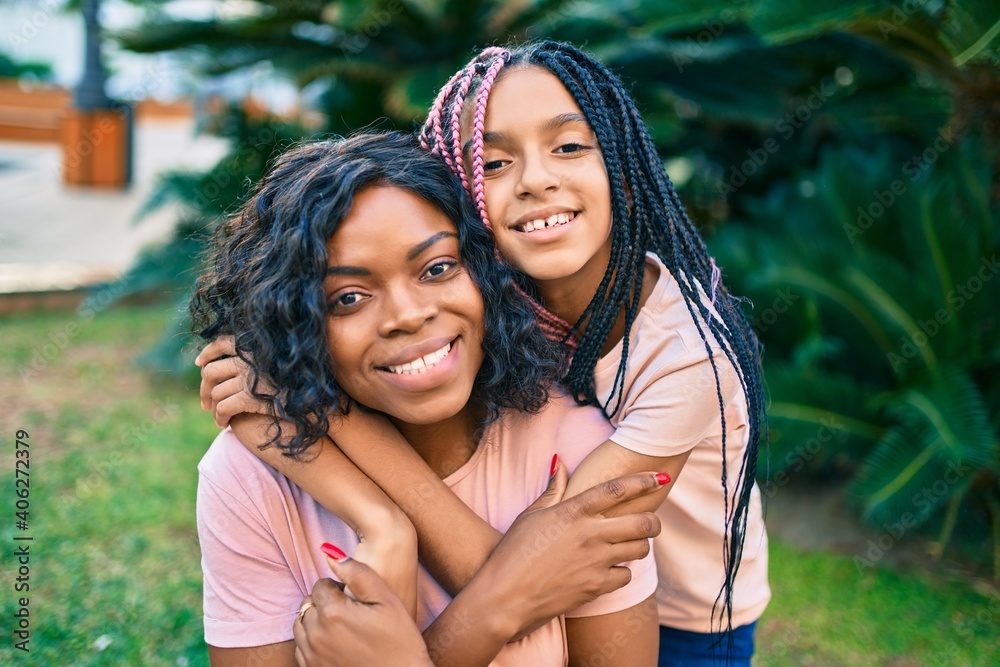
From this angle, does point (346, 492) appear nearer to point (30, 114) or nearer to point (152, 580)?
point (152, 580)

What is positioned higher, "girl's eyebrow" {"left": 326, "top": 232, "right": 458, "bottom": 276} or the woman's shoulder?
"girl's eyebrow" {"left": 326, "top": 232, "right": 458, "bottom": 276}

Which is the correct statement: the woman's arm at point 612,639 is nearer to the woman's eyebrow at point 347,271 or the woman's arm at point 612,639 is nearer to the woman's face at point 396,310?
the woman's face at point 396,310

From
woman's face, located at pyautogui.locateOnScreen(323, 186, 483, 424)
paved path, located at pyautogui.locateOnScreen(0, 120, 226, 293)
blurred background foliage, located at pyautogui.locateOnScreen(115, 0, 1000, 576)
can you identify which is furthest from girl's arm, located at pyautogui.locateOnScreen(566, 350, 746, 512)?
paved path, located at pyautogui.locateOnScreen(0, 120, 226, 293)

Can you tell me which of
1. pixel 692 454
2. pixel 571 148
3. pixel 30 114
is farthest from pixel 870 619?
pixel 30 114

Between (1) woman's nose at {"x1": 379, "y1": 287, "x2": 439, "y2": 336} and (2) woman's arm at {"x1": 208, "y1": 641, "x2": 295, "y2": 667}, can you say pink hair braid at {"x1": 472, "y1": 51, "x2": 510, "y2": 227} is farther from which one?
(2) woman's arm at {"x1": 208, "y1": 641, "x2": 295, "y2": 667}

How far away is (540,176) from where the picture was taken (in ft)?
7.47

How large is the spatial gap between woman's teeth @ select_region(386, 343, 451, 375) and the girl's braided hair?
0.50 m

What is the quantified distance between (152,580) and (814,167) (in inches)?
207

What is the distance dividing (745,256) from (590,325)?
122 inches

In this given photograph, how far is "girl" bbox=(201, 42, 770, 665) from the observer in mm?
2281

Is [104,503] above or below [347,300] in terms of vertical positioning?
below

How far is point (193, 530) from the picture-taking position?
457cm

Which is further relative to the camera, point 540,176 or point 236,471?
point 540,176

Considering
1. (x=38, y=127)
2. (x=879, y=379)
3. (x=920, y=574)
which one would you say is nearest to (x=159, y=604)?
(x=920, y=574)
